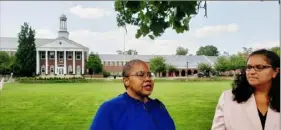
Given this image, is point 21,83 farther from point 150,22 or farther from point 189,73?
point 150,22

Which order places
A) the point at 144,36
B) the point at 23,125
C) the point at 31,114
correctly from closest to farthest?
the point at 144,36, the point at 23,125, the point at 31,114

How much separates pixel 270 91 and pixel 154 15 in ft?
2.72

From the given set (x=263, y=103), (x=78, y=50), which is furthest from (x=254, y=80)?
(x=78, y=50)

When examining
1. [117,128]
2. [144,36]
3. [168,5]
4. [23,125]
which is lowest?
[23,125]

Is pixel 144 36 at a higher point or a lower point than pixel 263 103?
higher

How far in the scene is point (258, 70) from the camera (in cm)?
194

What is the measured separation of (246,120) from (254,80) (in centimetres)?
20

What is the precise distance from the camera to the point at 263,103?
1976 mm

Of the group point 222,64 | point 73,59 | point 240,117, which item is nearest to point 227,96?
point 240,117

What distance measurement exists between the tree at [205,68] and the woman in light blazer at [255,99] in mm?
34976

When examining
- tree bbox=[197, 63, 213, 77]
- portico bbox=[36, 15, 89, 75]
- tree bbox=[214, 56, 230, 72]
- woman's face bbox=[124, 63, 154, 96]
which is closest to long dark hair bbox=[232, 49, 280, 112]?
woman's face bbox=[124, 63, 154, 96]

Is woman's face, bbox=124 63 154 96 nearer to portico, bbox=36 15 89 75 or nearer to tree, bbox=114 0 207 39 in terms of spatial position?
tree, bbox=114 0 207 39

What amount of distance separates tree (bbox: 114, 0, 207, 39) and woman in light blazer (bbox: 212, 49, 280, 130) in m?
0.48

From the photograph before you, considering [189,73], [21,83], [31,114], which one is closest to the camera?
[31,114]
